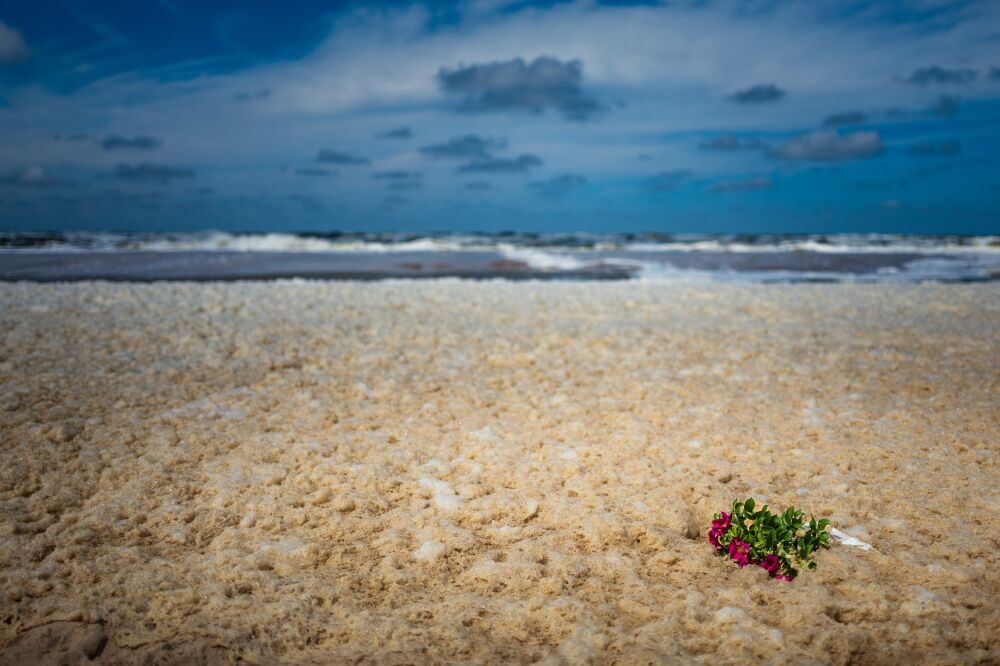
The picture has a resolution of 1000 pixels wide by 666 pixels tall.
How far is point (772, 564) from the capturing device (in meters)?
2.67

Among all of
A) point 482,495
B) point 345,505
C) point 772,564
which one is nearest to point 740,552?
point 772,564

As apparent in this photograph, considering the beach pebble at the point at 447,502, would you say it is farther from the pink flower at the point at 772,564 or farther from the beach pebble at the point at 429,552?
the pink flower at the point at 772,564

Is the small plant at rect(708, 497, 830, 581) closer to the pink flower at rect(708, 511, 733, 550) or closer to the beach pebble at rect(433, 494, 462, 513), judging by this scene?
the pink flower at rect(708, 511, 733, 550)

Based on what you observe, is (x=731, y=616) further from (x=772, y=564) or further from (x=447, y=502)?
(x=447, y=502)

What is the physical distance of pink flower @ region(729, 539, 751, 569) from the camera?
2.75 meters

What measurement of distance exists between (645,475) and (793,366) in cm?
290

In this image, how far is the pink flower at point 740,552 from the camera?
275 cm

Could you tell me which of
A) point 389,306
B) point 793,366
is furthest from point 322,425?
point 389,306

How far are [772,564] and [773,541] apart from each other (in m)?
0.11

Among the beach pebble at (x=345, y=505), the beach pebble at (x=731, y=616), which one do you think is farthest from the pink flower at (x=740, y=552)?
the beach pebble at (x=345, y=505)

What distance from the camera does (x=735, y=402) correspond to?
4816 millimetres

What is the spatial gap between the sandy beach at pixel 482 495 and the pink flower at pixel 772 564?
0.07 meters

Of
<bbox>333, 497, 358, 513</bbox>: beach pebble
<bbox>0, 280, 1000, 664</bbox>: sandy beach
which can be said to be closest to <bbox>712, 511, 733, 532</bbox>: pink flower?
<bbox>0, 280, 1000, 664</bbox>: sandy beach

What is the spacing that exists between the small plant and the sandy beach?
0.22 ft
